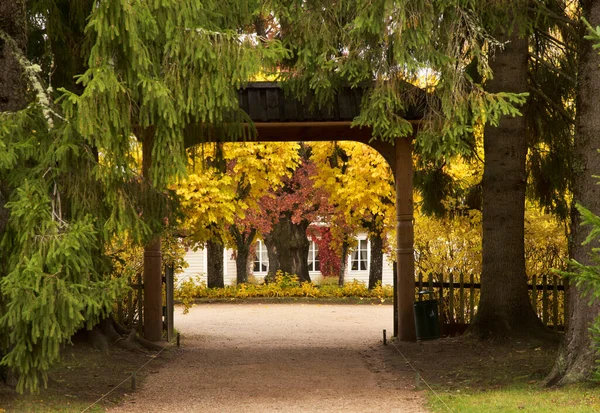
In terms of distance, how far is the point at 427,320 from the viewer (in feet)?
55.2

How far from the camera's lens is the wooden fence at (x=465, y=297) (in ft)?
57.7

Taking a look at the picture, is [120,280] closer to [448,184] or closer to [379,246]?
[448,184]

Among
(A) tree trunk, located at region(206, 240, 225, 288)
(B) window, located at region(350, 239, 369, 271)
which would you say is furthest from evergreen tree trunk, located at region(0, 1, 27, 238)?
(B) window, located at region(350, 239, 369, 271)

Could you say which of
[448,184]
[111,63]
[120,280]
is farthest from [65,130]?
[448,184]

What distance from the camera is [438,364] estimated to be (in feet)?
45.8

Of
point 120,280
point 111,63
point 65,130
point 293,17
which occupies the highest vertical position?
point 293,17

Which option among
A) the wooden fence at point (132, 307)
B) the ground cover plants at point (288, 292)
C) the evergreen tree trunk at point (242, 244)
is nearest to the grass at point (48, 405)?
the wooden fence at point (132, 307)

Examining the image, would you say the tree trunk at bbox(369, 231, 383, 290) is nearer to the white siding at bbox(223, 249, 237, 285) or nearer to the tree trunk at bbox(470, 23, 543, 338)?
the white siding at bbox(223, 249, 237, 285)

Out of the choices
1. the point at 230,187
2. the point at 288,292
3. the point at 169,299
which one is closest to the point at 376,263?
the point at 288,292

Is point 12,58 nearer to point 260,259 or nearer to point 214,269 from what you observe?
point 214,269

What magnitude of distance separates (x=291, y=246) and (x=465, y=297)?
17472 millimetres

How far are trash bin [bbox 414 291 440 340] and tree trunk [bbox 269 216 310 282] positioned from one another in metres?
18.3

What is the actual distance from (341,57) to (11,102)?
412cm

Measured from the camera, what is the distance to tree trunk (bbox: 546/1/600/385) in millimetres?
10508
